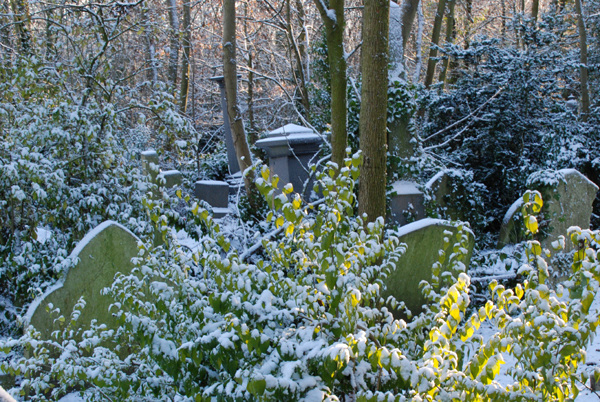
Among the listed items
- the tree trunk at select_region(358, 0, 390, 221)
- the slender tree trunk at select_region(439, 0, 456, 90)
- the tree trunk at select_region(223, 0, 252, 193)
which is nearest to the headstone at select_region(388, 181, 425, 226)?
the tree trunk at select_region(358, 0, 390, 221)

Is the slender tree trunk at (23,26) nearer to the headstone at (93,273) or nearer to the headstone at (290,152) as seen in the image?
the headstone at (93,273)

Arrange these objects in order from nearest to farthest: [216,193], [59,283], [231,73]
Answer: [59,283] → [231,73] → [216,193]

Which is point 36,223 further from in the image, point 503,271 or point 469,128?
point 469,128

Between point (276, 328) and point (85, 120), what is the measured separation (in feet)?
9.85

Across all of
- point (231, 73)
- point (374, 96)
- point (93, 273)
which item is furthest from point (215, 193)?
point (374, 96)

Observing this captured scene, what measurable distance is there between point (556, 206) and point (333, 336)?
426 cm

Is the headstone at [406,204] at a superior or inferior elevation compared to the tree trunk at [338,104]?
inferior

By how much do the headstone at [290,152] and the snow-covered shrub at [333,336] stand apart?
4737mm

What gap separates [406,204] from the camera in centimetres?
561

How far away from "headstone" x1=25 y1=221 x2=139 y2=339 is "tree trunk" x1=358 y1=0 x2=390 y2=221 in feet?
6.24

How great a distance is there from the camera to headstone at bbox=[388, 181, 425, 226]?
18.3 ft

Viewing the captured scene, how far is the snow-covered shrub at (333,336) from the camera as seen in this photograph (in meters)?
1.63

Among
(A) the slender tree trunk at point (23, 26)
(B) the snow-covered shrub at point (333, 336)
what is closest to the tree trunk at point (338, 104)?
(B) the snow-covered shrub at point (333, 336)

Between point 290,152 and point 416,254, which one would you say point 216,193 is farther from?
point 416,254
